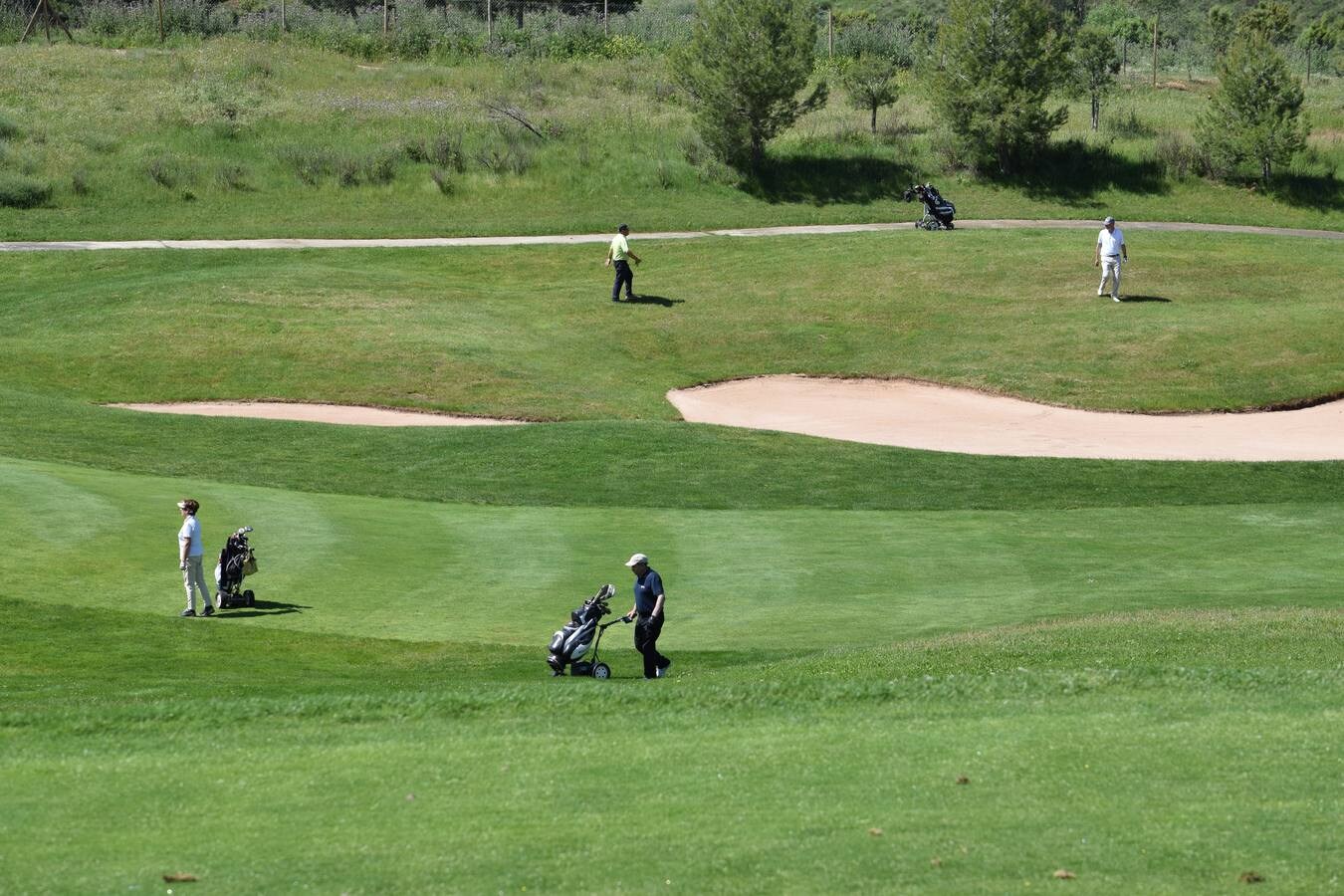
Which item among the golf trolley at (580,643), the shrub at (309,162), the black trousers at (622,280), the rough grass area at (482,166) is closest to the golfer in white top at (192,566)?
the golf trolley at (580,643)

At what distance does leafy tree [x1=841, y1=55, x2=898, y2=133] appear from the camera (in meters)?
72.6

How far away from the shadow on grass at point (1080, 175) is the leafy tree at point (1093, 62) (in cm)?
552

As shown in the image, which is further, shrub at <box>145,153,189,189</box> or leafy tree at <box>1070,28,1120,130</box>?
leafy tree at <box>1070,28,1120,130</box>

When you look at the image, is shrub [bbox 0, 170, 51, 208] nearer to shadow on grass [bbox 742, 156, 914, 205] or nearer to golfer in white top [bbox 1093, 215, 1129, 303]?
shadow on grass [bbox 742, 156, 914, 205]

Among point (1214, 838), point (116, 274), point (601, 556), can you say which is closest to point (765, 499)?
point (601, 556)

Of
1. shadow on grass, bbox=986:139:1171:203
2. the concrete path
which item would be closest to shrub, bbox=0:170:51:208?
the concrete path

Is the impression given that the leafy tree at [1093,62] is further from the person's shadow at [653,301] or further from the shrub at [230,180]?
the shrub at [230,180]

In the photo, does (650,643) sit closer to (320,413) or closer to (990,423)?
(990,423)

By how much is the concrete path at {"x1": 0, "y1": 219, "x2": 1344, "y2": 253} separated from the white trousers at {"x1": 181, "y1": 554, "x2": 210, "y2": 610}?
37629mm

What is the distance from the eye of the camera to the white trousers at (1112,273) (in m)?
47.6

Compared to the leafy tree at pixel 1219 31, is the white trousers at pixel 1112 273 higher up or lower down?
lower down

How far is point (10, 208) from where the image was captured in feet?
203

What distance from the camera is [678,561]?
24.0 meters

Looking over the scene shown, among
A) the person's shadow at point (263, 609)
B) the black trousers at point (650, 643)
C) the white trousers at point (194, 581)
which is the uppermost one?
the black trousers at point (650, 643)
